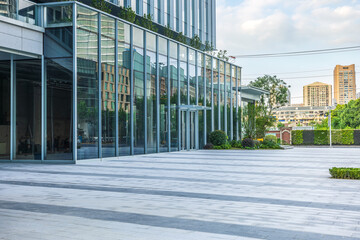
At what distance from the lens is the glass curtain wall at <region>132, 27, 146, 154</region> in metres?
24.7

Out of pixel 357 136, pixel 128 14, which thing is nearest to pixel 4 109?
pixel 128 14

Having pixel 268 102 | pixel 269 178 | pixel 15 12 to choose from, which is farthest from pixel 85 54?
pixel 268 102

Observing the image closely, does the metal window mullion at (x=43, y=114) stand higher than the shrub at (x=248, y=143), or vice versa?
the metal window mullion at (x=43, y=114)

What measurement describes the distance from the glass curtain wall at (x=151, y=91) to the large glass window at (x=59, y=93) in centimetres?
733

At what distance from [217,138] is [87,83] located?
16.1 m

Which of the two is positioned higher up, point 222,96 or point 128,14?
point 128,14

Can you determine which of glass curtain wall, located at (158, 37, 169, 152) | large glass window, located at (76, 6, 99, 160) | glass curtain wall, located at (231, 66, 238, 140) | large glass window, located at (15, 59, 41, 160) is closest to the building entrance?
glass curtain wall, located at (158, 37, 169, 152)

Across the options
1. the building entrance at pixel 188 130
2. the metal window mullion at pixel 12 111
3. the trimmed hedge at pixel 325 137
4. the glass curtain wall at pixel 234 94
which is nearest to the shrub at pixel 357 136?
the trimmed hedge at pixel 325 137

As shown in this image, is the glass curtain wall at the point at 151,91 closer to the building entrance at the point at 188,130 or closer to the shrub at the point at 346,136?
the building entrance at the point at 188,130

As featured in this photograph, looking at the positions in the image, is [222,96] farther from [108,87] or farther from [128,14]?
[108,87]

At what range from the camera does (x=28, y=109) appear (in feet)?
66.7

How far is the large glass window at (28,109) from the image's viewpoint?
19.9 metres

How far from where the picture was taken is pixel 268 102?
64688 mm

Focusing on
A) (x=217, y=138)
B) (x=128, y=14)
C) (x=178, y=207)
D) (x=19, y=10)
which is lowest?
(x=178, y=207)
